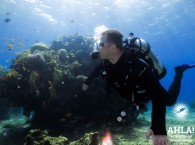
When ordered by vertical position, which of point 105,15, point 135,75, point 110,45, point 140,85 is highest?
point 105,15

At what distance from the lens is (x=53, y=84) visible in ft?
38.5

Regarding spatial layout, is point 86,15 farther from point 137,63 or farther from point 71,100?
point 137,63

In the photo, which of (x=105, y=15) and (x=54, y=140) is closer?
(x=54, y=140)

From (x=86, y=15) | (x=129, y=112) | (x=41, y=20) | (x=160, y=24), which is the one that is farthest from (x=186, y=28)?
(x=129, y=112)

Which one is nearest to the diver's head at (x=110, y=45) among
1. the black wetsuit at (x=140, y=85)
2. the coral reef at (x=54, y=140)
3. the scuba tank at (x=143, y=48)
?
the black wetsuit at (x=140, y=85)

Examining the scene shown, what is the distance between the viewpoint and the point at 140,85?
4895 millimetres

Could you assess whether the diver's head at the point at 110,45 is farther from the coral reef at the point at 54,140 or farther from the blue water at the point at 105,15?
the blue water at the point at 105,15

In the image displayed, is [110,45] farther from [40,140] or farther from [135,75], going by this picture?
[40,140]

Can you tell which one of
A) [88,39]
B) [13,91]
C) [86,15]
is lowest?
[13,91]

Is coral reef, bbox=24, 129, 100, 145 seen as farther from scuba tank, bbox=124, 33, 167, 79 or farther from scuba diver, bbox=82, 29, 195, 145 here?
scuba tank, bbox=124, 33, 167, 79

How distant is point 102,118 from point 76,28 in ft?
130

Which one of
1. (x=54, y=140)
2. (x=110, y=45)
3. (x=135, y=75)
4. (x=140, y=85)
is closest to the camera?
(x=135, y=75)

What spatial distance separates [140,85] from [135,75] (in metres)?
0.31

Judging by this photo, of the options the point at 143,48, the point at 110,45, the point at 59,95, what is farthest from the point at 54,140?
the point at 59,95
